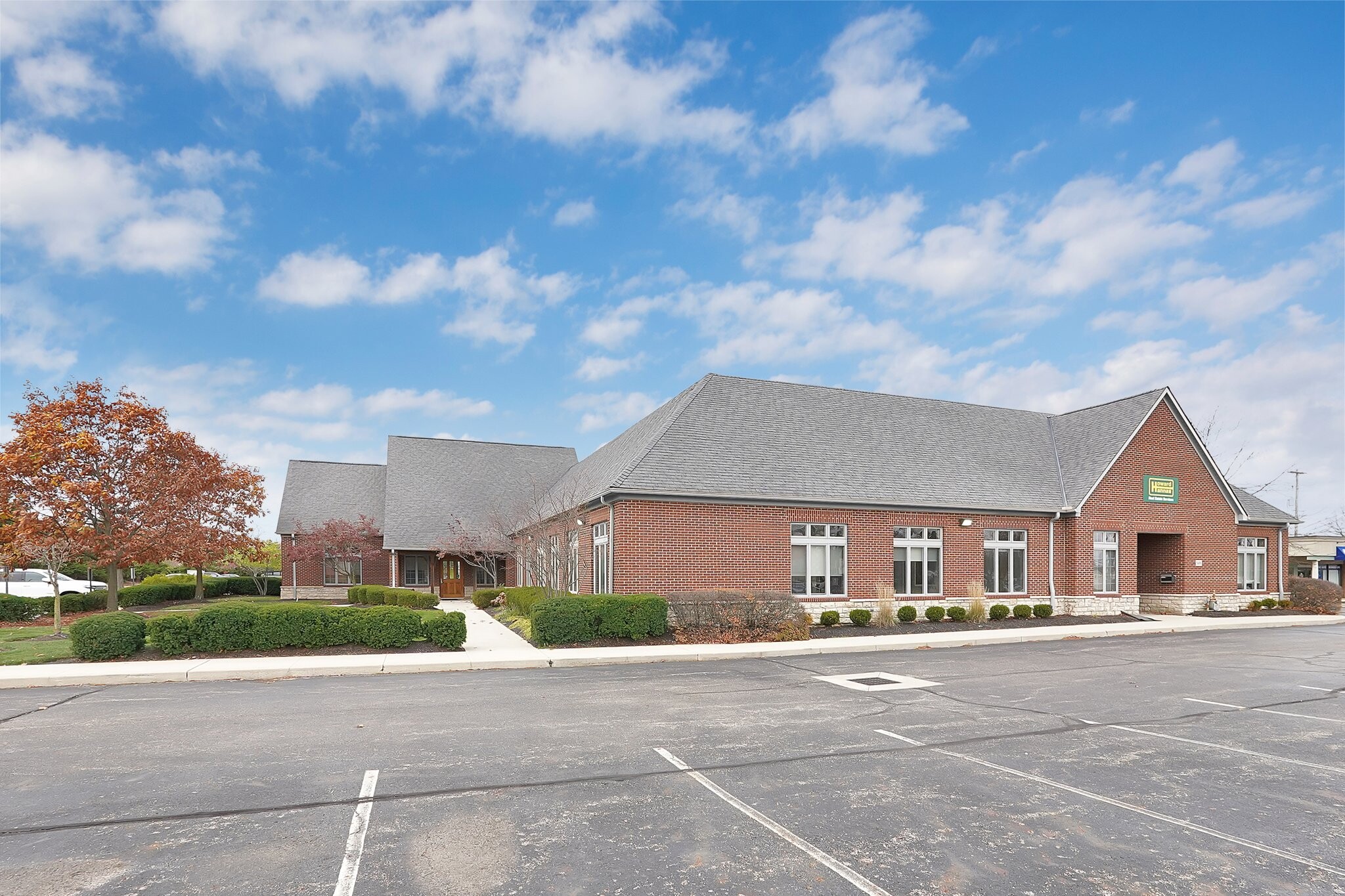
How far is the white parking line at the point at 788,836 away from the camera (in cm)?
505

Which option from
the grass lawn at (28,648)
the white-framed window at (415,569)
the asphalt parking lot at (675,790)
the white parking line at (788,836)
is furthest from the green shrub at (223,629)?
the white-framed window at (415,569)

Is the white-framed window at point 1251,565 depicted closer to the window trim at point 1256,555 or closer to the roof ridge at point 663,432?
the window trim at point 1256,555

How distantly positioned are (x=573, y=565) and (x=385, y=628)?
34.6ft

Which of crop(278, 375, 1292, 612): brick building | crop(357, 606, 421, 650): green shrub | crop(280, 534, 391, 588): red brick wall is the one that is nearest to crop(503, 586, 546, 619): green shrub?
crop(278, 375, 1292, 612): brick building

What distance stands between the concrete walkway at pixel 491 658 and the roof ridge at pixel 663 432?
191 inches

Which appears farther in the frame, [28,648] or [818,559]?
[818,559]

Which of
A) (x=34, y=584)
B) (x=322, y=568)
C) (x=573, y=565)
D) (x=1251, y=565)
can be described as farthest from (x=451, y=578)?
(x=1251, y=565)

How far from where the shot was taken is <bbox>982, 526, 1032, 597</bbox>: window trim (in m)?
25.2

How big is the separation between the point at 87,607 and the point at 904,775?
33872 mm

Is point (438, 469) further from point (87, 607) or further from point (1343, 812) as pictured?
point (1343, 812)

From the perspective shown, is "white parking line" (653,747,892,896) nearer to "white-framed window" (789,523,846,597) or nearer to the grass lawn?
the grass lawn

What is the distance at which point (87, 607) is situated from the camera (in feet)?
100

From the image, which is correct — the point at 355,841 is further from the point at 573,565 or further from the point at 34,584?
the point at 34,584

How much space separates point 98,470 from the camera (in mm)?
26547
